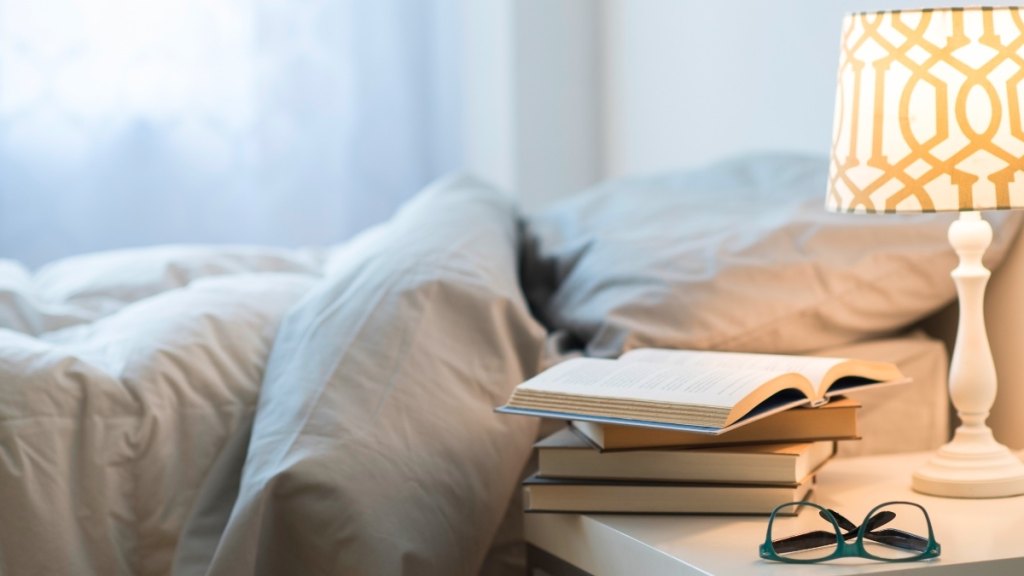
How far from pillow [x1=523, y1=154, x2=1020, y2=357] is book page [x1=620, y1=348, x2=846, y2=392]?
9cm

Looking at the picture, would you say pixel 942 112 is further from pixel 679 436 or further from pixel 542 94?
pixel 542 94

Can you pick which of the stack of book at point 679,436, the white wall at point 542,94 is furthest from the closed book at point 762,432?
the white wall at point 542,94

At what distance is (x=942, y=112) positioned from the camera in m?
0.92

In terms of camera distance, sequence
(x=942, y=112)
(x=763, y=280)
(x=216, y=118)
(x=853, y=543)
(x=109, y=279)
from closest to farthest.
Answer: (x=853, y=543), (x=942, y=112), (x=763, y=280), (x=109, y=279), (x=216, y=118)

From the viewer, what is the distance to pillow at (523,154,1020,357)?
1.20m

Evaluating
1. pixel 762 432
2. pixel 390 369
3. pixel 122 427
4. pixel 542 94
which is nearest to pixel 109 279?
pixel 122 427

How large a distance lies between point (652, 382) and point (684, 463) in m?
0.07

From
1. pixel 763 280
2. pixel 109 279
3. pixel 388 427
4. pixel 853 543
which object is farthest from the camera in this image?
pixel 109 279

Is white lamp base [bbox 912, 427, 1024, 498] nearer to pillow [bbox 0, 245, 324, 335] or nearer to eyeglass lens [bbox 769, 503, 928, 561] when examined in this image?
eyeglass lens [bbox 769, 503, 928, 561]

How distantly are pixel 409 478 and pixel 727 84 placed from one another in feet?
4.66

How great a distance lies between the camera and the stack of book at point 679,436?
2.96ft

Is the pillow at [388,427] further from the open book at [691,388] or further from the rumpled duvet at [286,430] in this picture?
the open book at [691,388]

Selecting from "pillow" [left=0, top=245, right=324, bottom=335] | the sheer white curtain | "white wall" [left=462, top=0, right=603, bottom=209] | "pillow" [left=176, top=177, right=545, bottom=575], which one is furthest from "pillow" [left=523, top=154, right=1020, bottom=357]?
the sheer white curtain

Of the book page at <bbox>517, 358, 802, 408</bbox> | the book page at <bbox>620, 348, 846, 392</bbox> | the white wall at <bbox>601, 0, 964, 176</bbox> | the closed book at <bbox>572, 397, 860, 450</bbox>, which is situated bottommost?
the closed book at <bbox>572, 397, 860, 450</bbox>
